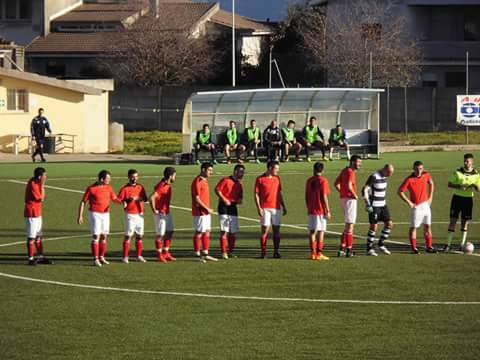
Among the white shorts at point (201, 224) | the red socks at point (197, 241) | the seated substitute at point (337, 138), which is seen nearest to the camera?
the white shorts at point (201, 224)

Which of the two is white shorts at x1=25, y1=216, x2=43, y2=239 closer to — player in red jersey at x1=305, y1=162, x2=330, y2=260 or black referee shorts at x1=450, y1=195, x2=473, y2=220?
player in red jersey at x1=305, y1=162, x2=330, y2=260

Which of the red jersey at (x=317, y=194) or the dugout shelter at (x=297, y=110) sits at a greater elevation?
the dugout shelter at (x=297, y=110)

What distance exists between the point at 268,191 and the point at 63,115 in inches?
1106

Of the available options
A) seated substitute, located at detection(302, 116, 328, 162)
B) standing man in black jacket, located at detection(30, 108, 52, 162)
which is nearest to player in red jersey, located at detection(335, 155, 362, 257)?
seated substitute, located at detection(302, 116, 328, 162)

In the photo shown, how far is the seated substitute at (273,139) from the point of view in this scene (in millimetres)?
43406

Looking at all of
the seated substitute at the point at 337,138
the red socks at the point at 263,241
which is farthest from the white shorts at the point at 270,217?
the seated substitute at the point at 337,138

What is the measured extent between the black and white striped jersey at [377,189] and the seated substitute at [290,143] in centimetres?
2063

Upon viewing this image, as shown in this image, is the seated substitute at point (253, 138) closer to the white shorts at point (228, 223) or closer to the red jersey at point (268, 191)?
the white shorts at point (228, 223)

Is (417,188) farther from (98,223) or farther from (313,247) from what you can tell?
(98,223)

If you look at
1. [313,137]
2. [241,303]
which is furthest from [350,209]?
[313,137]

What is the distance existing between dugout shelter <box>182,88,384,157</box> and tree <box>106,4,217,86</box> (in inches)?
880

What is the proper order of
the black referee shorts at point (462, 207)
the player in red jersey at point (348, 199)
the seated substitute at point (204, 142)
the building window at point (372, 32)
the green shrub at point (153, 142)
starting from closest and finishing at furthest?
1. the player in red jersey at point (348, 199)
2. the black referee shorts at point (462, 207)
3. the seated substitute at point (204, 142)
4. the green shrub at point (153, 142)
5. the building window at point (372, 32)

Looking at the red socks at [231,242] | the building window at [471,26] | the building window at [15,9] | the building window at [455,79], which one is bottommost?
the red socks at [231,242]

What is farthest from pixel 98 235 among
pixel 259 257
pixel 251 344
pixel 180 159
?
pixel 180 159
